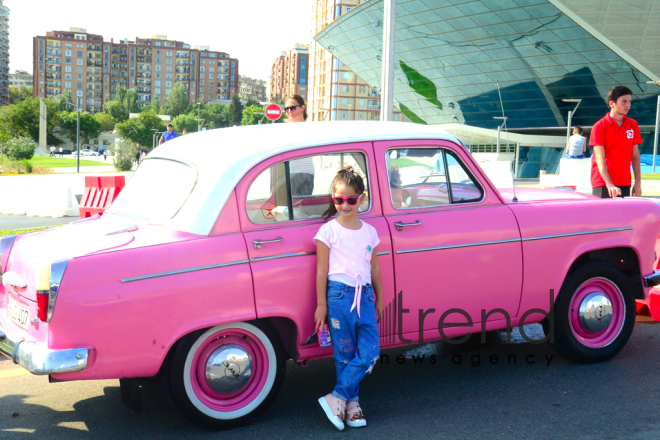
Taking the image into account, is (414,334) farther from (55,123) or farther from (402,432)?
(55,123)

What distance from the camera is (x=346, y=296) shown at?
387 centimetres

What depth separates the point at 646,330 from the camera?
5.98 metres

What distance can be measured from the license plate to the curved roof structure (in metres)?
51.9

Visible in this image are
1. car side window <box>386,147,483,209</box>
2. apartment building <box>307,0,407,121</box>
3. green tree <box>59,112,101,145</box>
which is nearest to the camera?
car side window <box>386,147,483,209</box>

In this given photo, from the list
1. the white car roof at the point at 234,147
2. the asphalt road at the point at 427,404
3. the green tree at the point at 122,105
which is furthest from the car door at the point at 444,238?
the green tree at the point at 122,105

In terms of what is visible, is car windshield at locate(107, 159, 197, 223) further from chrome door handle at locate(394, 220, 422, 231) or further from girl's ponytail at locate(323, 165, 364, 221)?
chrome door handle at locate(394, 220, 422, 231)

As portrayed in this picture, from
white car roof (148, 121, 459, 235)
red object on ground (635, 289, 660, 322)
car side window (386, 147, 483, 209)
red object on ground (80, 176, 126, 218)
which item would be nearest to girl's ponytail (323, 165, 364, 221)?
white car roof (148, 121, 459, 235)

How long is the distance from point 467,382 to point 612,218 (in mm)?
1608

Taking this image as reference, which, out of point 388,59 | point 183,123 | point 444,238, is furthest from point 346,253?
point 183,123

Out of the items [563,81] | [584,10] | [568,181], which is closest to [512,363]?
[568,181]

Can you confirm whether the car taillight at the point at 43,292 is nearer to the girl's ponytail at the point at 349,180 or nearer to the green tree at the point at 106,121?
the girl's ponytail at the point at 349,180

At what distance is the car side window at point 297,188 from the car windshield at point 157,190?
412 millimetres

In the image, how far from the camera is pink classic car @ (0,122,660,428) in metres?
3.46

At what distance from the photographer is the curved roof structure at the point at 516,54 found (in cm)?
5069
